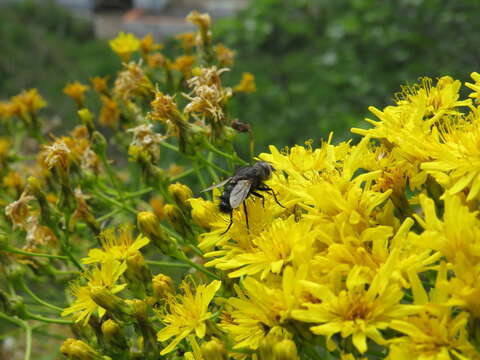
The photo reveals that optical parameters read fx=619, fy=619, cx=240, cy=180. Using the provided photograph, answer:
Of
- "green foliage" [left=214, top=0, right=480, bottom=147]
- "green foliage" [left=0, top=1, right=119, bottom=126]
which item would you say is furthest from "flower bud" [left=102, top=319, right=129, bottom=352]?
"green foliage" [left=0, top=1, right=119, bottom=126]

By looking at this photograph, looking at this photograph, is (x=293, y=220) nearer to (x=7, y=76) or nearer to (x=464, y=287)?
(x=464, y=287)

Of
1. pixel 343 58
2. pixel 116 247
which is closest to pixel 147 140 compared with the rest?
pixel 116 247

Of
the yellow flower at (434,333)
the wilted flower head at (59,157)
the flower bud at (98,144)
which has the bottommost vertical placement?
the flower bud at (98,144)

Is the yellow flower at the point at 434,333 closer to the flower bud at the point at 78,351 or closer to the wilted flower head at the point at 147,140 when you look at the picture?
the flower bud at the point at 78,351

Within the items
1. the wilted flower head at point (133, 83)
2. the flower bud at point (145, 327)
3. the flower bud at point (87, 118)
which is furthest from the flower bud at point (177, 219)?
the flower bud at point (87, 118)

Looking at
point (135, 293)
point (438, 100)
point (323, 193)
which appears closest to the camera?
point (323, 193)

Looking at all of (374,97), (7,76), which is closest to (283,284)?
(374,97)
